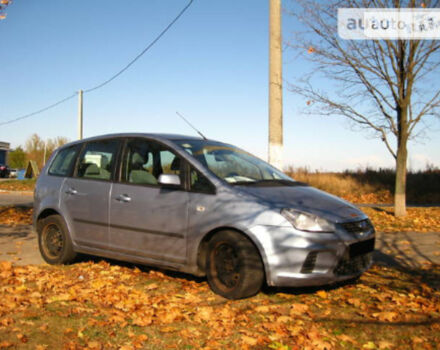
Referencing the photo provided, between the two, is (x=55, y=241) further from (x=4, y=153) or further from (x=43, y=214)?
(x=4, y=153)

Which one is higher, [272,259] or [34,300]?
[272,259]

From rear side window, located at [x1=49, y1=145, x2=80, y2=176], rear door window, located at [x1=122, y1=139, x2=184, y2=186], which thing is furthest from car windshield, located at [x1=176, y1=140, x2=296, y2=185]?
rear side window, located at [x1=49, y1=145, x2=80, y2=176]

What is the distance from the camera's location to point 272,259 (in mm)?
4172

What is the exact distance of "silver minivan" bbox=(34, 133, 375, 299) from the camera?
4.22 metres

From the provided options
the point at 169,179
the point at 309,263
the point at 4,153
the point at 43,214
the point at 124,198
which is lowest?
the point at 309,263

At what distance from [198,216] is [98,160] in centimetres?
187

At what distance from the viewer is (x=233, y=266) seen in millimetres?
4383

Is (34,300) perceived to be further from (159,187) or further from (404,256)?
(404,256)

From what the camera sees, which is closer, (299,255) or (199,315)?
(199,315)

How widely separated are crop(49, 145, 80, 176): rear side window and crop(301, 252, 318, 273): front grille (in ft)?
11.3

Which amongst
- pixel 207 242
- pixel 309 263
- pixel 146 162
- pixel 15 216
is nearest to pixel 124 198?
pixel 146 162

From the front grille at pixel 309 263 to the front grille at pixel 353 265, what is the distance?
0.27 meters

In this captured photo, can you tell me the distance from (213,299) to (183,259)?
533 mm

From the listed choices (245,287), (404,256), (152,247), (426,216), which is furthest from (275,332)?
(426,216)
